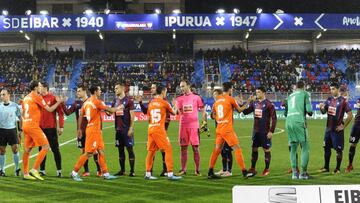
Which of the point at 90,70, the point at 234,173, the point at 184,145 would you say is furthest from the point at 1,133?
the point at 90,70

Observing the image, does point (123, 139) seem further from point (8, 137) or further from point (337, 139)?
point (337, 139)

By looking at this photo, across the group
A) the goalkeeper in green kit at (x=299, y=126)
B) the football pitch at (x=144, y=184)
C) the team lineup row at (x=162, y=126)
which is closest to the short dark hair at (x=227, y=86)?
the team lineup row at (x=162, y=126)

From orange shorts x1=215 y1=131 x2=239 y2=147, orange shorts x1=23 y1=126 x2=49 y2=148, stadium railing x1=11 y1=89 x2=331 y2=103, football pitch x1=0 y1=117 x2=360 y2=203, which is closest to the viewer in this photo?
football pitch x1=0 y1=117 x2=360 y2=203

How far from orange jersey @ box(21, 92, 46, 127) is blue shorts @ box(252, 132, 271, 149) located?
5.14m

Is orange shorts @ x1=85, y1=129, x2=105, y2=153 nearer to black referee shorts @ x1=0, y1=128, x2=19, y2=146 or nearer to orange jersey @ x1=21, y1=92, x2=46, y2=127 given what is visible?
orange jersey @ x1=21, y1=92, x2=46, y2=127

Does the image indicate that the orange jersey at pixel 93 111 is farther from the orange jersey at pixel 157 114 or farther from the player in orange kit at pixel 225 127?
the player in orange kit at pixel 225 127

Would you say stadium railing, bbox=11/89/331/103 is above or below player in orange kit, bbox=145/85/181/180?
above

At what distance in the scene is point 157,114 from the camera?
10805mm

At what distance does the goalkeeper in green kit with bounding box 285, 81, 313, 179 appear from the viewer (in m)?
10.6

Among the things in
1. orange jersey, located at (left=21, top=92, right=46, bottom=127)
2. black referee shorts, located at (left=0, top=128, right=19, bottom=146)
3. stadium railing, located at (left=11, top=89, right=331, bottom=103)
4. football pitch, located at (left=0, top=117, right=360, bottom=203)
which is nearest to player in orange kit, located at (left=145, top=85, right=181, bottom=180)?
football pitch, located at (left=0, top=117, right=360, bottom=203)

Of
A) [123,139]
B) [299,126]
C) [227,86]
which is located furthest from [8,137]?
[299,126]

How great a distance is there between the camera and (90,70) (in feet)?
141

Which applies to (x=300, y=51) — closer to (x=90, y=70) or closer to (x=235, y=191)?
(x=90, y=70)

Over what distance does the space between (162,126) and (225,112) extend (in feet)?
4.81
